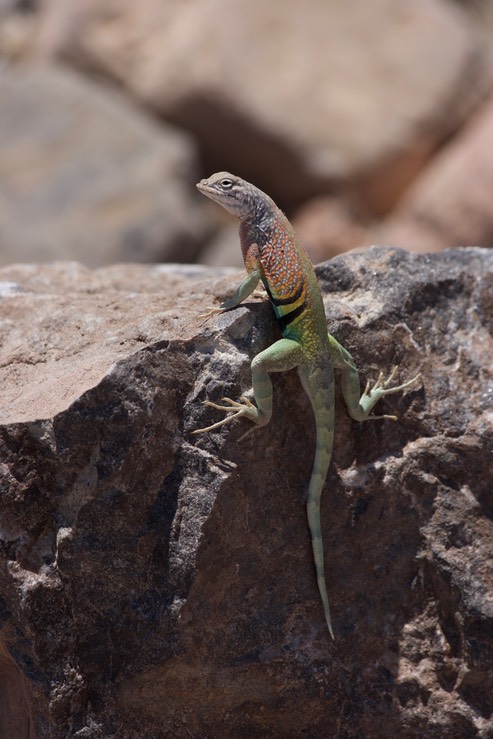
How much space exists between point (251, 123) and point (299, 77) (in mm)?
773

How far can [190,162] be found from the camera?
8227 millimetres

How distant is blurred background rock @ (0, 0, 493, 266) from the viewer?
795cm

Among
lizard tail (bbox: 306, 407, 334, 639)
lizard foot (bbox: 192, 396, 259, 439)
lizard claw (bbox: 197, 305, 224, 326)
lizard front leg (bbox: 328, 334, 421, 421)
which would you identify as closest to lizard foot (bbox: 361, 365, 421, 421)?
lizard front leg (bbox: 328, 334, 421, 421)

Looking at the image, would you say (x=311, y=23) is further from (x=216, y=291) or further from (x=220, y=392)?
(x=220, y=392)

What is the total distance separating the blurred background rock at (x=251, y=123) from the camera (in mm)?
7953

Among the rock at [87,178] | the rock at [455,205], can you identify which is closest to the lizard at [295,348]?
the rock at [87,178]

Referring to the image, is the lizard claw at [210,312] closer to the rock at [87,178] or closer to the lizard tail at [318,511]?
the lizard tail at [318,511]

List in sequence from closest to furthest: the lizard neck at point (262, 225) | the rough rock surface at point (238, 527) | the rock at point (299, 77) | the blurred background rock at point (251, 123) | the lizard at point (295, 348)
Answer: the rough rock surface at point (238, 527) < the lizard at point (295, 348) < the lizard neck at point (262, 225) < the blurred background rock at point (251, 123) < the rock at point (299, 77)

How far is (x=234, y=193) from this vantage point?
11.9 ft

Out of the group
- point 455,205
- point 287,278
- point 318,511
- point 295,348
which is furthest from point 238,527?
point 455,205

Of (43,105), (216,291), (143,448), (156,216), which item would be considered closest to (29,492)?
(143,448)

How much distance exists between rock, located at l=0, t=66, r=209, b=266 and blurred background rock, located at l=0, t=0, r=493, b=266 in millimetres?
16

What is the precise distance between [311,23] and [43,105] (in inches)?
107

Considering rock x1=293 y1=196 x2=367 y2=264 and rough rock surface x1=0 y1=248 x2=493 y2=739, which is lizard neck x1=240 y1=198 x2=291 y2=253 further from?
rock x1=293 y1=196 x2=367 y2=264
